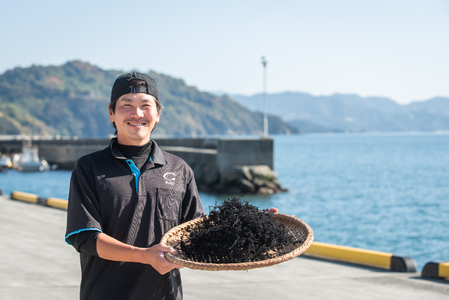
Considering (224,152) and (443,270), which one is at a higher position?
(224,152)

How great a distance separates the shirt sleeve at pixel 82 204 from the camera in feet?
7.08

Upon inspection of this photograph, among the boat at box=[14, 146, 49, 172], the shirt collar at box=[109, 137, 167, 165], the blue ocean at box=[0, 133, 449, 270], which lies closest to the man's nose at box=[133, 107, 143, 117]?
the shirt collar at box=[109, 137, 167, 165]

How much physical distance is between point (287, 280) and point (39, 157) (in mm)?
49880

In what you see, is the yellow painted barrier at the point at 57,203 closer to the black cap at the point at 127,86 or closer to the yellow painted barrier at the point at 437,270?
the yellow painted barrier at the point at 437,270

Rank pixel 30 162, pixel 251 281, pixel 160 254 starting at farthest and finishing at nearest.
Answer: pixel 30 162, pixel 251 281, pixel 160 254

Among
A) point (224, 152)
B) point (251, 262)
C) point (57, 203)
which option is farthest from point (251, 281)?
point (224, 152)

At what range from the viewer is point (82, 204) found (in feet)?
7.16

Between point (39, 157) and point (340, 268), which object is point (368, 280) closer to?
point (340, 268)

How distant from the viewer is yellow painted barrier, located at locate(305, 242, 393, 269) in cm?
747

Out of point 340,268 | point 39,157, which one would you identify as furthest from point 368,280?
point 39,157

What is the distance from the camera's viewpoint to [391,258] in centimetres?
732

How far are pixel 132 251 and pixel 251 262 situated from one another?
20.7 inches

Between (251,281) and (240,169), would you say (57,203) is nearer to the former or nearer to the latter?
(251,281)

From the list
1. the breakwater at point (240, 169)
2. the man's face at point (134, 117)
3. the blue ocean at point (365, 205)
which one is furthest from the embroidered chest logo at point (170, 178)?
the breakwater at point (240, 169)
